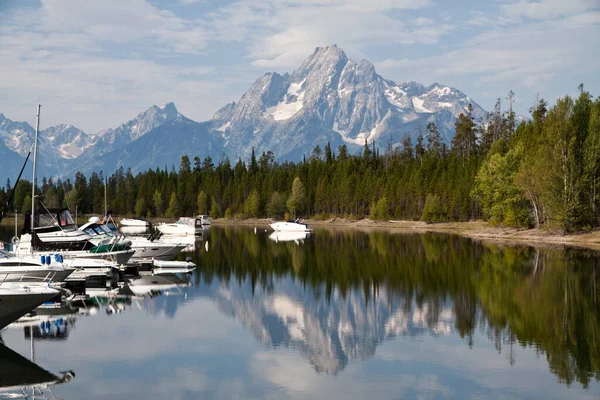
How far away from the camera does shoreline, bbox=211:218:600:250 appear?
8556 cm

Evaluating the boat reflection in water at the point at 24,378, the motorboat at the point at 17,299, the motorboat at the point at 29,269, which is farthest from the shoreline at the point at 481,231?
the boat reflection in water at the point at 24,378

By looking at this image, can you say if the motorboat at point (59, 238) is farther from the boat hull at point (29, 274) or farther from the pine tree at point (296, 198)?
the pine tree at point (296, 198)

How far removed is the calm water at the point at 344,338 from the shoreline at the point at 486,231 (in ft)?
88.7

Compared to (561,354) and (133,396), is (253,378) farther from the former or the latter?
(561,354)

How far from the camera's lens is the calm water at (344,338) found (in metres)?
25.8

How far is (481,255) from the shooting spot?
2864 inches

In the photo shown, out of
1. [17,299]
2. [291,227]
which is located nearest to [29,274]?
[17,299]

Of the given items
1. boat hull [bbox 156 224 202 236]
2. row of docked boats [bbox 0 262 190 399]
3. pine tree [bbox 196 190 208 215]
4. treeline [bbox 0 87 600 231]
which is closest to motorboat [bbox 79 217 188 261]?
row of docked boats [bbox 0 262 190 399]

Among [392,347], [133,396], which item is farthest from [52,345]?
[392,347]

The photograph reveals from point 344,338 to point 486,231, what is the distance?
78.3m

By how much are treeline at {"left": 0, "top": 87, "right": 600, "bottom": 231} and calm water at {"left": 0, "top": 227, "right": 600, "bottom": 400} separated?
29.7 m

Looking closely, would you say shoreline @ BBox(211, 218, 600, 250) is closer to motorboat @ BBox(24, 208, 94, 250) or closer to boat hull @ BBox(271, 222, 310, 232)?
boat hull @ BBox(271, 222, 310, 232)

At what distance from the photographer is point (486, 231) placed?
354 ft

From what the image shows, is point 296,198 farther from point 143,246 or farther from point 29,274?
point 29,274
